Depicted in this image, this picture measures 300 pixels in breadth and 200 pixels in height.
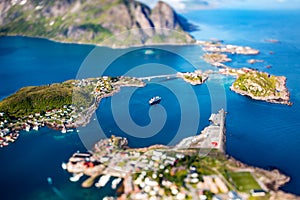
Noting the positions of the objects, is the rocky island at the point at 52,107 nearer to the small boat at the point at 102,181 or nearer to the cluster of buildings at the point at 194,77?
the small boat at the point at 102,181

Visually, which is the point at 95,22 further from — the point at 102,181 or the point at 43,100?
the point at 102,181

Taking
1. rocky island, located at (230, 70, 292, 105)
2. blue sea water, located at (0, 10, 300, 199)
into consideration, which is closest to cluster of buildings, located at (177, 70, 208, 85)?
blue sea water, located at (0, 10, 300, 199)

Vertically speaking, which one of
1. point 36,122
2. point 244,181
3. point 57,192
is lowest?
point 244,181

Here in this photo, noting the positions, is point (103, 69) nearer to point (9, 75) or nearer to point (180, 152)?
point (9, 75)

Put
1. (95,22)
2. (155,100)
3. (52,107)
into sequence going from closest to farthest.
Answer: (52,107) → (155,100) → (95,22)

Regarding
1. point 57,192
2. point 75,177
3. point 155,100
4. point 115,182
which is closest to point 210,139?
point 115,182

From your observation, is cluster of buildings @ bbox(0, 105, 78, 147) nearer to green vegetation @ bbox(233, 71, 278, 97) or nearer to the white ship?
the white ship

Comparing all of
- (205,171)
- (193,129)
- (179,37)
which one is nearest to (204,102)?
(193,129)
